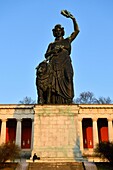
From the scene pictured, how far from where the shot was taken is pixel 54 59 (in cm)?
1922

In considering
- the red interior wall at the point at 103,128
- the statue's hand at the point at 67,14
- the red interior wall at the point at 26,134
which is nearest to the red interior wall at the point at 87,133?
the red interior wall at the point at 103,128

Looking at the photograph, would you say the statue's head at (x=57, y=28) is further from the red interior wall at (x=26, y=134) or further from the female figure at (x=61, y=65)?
the red interior wall at (x=26, y=134)

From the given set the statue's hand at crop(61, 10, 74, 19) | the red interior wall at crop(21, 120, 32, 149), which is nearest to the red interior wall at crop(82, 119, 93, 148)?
the red interior wall at crop(21, 120, 32, 149)

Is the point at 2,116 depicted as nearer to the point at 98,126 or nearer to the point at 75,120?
the point at 98,126

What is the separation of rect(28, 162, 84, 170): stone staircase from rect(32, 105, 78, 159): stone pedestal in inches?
46.2

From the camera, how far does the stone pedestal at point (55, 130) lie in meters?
16.3

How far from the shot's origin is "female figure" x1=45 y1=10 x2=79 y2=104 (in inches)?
727

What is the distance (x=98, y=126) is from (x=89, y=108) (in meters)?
5.53

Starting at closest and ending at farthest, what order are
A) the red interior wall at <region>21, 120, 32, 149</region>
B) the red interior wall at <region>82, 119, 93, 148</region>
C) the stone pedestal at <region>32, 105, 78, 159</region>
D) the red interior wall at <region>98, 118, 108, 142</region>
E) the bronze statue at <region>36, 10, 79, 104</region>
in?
the stone pedestal at <region>32, 105, 78, 159</region>
the bronze statue at <region>36, 10, 79, 104</region>
the red interior wall at <region>21, 120, 32, 149</region>
the red interior wall at <region>82, 119, 93, 148</region>
the red interior wall at <region>98, 118, 108, 142</region>

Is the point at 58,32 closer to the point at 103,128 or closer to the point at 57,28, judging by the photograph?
the point at 57,28

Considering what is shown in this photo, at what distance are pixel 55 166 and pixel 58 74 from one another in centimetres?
637

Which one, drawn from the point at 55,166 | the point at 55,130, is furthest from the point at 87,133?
the point at 55,166

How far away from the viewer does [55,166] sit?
47.9 feet

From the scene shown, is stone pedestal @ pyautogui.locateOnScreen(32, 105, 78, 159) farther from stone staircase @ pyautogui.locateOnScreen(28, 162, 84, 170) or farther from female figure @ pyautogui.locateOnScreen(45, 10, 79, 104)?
stone staircase @ pyautogui.locateOnScreen(28, 162, 84, 170)
